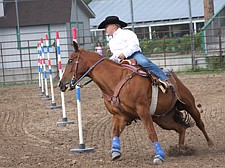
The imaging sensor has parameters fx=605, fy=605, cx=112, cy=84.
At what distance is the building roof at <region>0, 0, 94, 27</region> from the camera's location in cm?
3418

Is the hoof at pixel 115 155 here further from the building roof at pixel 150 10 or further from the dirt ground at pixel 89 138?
the building roof at pixel 150 10

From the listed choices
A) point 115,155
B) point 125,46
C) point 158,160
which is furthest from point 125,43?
point 158,160

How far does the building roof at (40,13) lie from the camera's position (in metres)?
34.2

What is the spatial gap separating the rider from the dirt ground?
47.3 inches

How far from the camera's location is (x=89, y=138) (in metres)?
10.6

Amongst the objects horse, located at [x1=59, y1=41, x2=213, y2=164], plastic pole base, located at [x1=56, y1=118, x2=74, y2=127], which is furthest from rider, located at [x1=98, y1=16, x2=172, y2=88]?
plastic pole base, located at [x1=56, y1=118, x2=74, y2=127]

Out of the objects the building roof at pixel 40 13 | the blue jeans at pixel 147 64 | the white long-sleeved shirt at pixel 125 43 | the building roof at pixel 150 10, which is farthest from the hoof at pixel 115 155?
the building roof at pixel 150 10

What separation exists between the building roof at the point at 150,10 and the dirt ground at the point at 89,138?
2634 centimetres

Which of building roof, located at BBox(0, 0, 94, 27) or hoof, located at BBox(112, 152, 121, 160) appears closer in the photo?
hoof, located at BBox(112, 152, 121, 160)

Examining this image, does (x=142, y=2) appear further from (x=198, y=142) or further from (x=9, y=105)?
(x=198, y=142)

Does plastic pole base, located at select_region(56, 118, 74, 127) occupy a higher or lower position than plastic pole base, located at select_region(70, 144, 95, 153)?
higher

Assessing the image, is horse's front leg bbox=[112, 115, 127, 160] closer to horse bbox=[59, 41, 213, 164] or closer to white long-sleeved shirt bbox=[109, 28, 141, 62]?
horse bbox=[59, 41, 213, 164]

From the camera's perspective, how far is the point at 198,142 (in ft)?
32.0

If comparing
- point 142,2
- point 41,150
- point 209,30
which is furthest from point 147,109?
point 142,2
